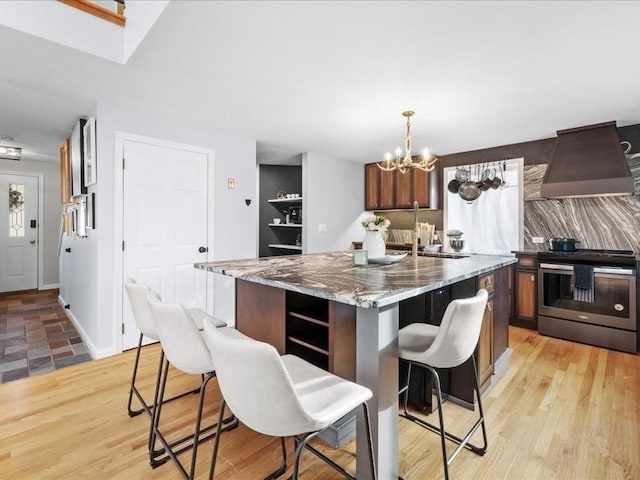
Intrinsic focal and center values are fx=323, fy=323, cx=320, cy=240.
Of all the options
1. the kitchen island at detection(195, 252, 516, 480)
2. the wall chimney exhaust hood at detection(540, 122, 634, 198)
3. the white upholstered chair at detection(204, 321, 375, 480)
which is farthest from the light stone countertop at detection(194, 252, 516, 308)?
the wall chimney exhaust hood at detection(540, 122, 634, 198)

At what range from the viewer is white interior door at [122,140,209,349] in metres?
3.17

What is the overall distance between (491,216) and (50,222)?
7551 millimetres

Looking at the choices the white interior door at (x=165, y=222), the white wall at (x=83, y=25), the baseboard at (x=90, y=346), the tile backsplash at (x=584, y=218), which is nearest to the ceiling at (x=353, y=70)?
the white wall at (x=83, y=25)

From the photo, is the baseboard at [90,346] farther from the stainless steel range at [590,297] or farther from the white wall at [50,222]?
the stainless steel range at [590,297]

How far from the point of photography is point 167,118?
133 inches

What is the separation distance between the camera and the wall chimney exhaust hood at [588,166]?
11.3 ft

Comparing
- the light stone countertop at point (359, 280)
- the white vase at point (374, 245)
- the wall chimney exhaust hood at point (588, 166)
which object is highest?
the wall chimney exhaust hood at point (588, 166)

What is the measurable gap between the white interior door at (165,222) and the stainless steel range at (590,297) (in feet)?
12.9

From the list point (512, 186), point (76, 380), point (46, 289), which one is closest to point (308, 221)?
point (512, 186)

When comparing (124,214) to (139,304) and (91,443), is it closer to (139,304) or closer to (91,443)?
(139,304)

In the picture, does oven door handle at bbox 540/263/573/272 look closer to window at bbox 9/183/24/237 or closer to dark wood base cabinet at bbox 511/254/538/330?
dark wood base cabinet at bbox 511/254/538/330

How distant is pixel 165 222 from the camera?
3406mm

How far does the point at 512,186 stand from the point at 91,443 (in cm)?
510

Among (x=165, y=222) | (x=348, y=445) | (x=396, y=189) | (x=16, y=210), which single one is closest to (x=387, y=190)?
(x=396, y=189)
